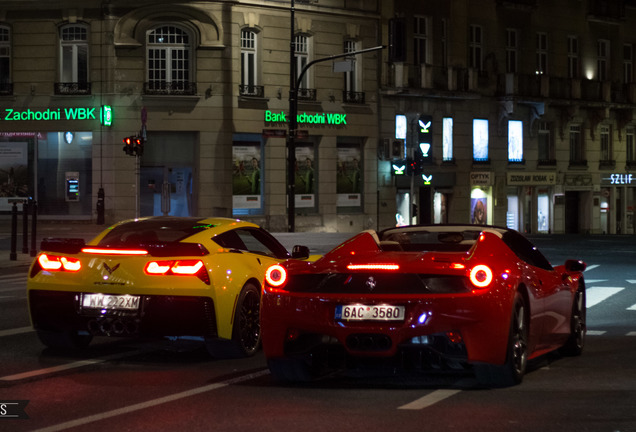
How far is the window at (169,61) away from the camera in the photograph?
43.8 metres

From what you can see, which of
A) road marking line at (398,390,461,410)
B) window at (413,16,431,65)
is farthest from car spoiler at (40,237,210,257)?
window at (413,16,431,65)

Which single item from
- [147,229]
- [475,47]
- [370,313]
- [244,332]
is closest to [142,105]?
[475,47]

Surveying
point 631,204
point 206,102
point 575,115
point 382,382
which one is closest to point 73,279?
point 382,382

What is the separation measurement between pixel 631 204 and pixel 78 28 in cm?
3070

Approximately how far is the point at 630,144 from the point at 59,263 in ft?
181

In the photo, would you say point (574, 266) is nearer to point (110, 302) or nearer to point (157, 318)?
point (157, 318)

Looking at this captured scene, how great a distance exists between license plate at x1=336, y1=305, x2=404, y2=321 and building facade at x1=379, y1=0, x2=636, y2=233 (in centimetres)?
3845

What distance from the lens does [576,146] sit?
59688mm

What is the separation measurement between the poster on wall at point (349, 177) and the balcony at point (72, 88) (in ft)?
33.9

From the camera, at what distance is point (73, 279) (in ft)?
36.3

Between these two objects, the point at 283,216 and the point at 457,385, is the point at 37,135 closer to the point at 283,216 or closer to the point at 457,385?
the point at 283,216

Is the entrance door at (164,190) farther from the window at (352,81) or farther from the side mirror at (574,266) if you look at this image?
the side mirror at (574,266)

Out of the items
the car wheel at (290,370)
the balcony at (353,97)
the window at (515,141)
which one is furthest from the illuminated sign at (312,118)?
the car wheel at (290,370)

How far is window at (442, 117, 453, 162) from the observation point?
52.8 metres
